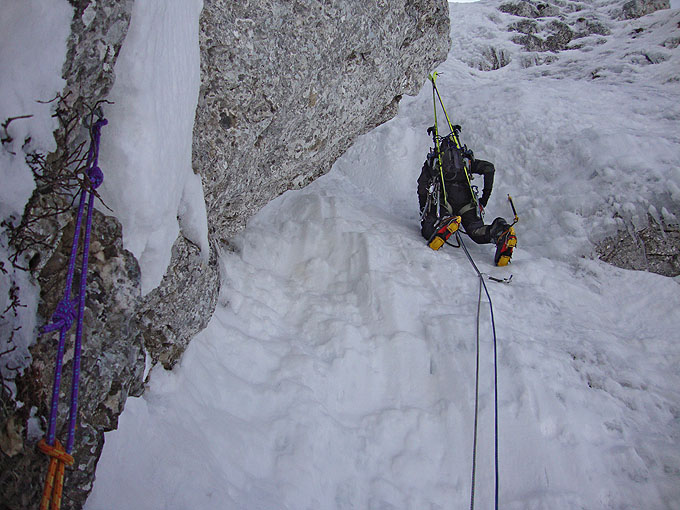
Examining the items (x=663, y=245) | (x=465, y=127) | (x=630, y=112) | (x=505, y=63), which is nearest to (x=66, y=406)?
(x=663, y=245)

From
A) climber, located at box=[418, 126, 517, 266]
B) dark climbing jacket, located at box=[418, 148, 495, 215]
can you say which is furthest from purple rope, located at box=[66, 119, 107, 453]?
dark climbing jacket, located at box=[418, 148, 495, 215]

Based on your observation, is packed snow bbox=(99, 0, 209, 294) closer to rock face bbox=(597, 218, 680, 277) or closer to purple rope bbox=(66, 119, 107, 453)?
purple rope bbox=(66, 119, 107, 453)

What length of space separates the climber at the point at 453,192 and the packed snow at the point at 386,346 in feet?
0.98

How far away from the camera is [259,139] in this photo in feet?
11.7

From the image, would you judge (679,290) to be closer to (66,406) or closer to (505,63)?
(66,406)

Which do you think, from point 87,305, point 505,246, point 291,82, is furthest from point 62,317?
point 505,246

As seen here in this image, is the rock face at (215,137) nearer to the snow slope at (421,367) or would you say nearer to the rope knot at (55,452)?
the rope knot at (55,452)

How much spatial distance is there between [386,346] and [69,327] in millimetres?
2753

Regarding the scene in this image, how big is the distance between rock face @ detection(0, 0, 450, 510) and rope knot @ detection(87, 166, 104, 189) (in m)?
0.12

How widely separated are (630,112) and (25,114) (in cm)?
847

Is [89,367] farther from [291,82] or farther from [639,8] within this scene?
[639,8]

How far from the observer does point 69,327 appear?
1.66 metres

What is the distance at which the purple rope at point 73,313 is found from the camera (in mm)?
1541

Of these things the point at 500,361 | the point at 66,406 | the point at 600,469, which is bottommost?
the point at 600,469
